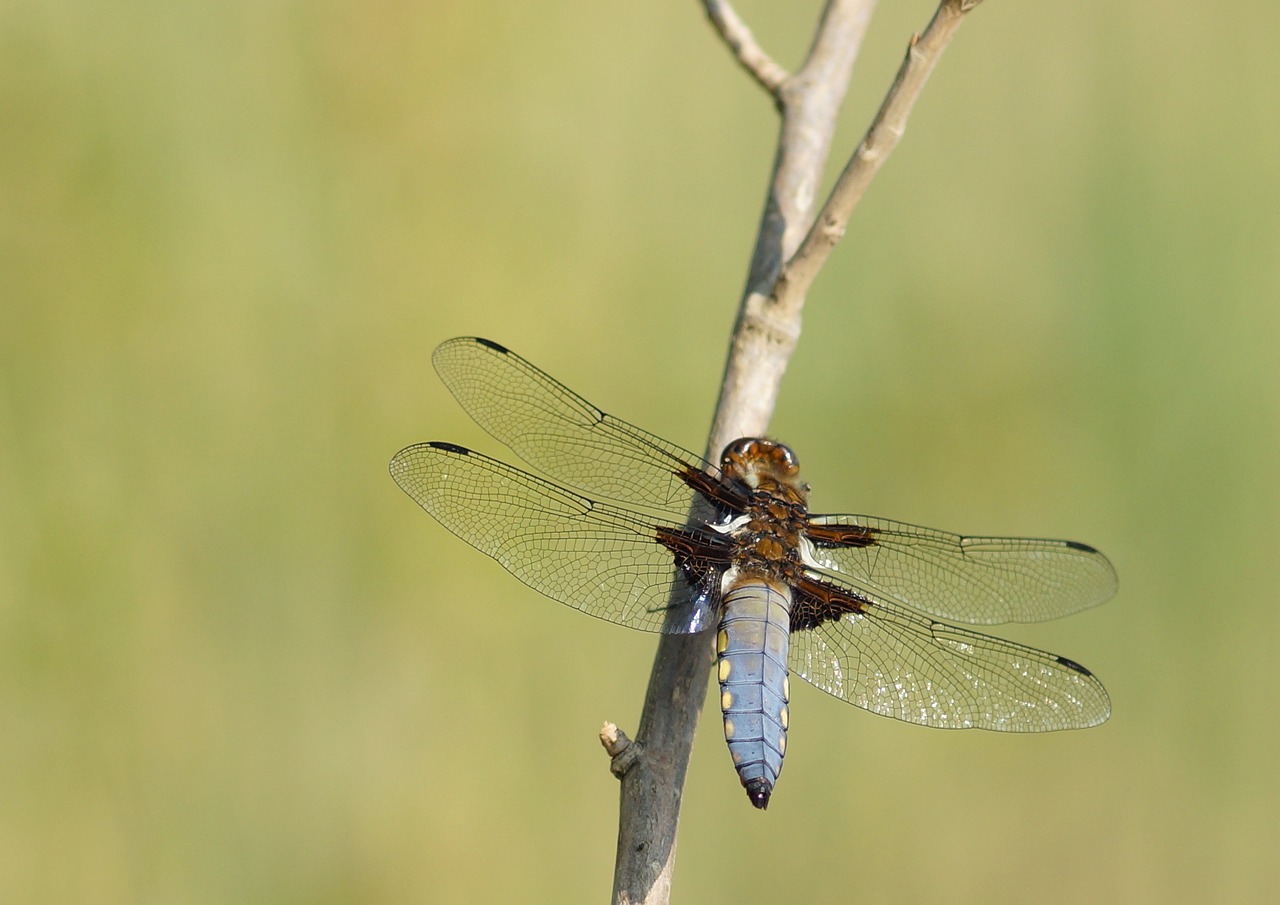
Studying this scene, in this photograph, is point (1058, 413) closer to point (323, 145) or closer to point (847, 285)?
point (847, 285)

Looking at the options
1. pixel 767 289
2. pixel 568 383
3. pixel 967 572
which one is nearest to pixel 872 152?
pixel 767 289

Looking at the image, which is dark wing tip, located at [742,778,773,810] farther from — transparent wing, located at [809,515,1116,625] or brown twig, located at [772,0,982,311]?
brown twig, located at [772,0,982,311]

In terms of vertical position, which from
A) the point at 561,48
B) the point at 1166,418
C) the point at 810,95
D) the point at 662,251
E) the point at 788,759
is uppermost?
the point at 561,48

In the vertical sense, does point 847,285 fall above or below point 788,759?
above

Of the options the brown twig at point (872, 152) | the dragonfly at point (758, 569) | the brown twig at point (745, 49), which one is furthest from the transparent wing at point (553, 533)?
the brown twig at point (745, 49)

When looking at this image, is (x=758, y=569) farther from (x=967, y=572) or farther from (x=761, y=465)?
(x=967, y=572)

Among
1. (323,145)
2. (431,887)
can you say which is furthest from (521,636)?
(323,145)

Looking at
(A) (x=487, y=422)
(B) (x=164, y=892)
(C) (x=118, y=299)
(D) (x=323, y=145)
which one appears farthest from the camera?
(D) (x=323, y=145)

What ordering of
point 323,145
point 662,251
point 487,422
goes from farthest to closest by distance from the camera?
point 662,251 → point 323,145 → point 487,422

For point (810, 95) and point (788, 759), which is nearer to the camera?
point (810, 95)
